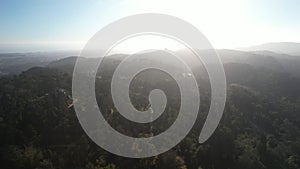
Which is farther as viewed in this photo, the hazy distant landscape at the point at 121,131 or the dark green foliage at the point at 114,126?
the hazy distant landscape at the point at 121,131

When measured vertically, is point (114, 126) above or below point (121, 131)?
above

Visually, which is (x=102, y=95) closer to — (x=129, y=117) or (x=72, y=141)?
(x=129, y=117)

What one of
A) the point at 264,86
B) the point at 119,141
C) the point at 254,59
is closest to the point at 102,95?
the point at 119,141

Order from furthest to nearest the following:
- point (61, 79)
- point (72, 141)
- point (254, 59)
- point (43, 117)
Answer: point (254, 59)
point (61, 79)
point (43, 117)
point (72, 141)

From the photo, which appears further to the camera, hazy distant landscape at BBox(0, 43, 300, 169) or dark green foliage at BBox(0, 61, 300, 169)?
hazy distant landscape at BBox(0, 43, 300, 169)

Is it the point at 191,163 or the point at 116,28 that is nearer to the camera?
the point at 116,28

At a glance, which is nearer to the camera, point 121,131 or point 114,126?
point 121,131

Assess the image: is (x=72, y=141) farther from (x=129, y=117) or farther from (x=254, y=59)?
(x=254, y=59)

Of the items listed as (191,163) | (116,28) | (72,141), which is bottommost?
(191,163)

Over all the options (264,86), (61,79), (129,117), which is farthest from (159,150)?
(264,86)

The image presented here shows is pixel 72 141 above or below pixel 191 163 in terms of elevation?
above

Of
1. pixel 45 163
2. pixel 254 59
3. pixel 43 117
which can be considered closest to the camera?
pixel 45 163
